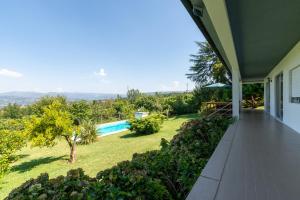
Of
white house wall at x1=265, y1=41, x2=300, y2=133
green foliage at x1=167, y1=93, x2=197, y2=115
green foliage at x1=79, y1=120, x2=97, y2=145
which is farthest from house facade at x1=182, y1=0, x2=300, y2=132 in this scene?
Result: green foliage at x1=167, y1=93, x2=197, y2=115

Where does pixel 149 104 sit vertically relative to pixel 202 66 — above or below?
below

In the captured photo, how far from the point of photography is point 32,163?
994 cm

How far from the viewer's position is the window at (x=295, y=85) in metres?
6.48

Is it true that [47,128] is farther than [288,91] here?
Yes

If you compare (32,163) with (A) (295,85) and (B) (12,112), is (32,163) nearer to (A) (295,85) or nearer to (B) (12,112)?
(A) (295,85)

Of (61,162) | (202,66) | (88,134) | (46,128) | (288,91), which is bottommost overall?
(61,162)

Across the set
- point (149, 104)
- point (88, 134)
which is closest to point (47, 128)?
point (88, 134)

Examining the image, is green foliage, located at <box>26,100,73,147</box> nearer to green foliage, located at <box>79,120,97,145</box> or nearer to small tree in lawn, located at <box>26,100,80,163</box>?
small tree in lawn, located at <box>26,100,80,163</box>

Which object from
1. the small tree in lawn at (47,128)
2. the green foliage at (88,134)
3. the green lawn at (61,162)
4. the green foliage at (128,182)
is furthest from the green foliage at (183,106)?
the green foliage at (128,182)

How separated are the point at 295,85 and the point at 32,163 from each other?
12028mm

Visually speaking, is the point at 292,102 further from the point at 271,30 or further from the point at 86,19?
the point at 86,19

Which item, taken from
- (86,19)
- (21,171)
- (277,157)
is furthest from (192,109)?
(277,157)

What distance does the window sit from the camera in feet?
21.3

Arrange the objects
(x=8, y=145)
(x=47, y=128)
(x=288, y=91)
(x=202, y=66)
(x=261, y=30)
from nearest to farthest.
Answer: (x=261, y=30)
(x=288, y=91)
(x=8, y=145)
(x=47, y=128)
(x=202, y=66)
